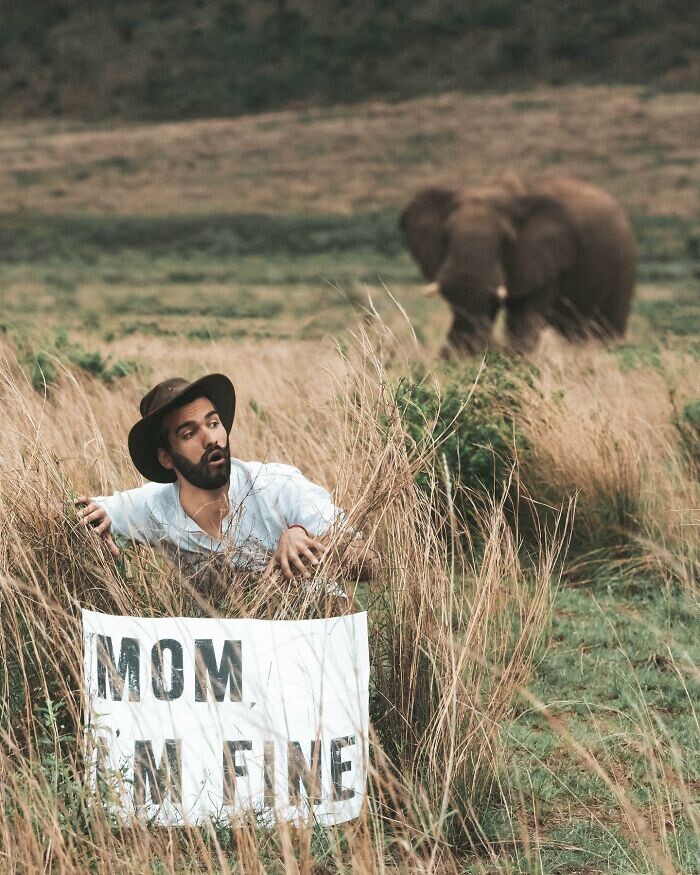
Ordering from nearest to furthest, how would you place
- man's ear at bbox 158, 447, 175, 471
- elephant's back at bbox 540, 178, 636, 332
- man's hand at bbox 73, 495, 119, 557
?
man's hand at bbox 73, 495, 119, 557
man's ear at bbox 158, 447, 175, 471
elephant's back at bbox 540, 178, 636, 332

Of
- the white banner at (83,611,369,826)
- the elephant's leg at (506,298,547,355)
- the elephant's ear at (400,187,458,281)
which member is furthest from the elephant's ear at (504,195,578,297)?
the white banner at (83,611,369,826)

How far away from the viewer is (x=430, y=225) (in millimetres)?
19484

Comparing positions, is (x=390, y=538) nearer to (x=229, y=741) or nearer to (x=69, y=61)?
(x=229, y=741)

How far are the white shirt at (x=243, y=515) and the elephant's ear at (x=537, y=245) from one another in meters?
14.3

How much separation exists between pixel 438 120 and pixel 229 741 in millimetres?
87970

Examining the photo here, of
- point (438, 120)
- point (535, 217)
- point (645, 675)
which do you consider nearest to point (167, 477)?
point (645, 675)

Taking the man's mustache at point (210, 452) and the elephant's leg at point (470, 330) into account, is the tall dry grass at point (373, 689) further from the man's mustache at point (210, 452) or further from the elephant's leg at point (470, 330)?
the elephant's leg at point (470, 330)

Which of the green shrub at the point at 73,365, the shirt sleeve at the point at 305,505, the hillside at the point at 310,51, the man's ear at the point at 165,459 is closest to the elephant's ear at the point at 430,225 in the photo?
the green shrub at the point at 73,365

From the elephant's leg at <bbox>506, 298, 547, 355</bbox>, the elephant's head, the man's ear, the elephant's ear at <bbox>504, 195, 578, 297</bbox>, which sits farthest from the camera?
the elephant's ear at <bbox>504, 195, 578, 297</bbox>

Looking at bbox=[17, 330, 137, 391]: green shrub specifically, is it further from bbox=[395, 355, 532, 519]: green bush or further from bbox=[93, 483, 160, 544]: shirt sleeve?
bbox=[93, 483, 160, 544]: shirt sleeve

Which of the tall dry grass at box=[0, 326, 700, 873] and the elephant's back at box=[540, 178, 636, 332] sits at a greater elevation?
the elephant's back at box=[540, 178, 636, 332]

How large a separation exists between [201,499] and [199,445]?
0.54 ft

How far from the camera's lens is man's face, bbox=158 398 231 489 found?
4.09 meters

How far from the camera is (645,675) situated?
16.4ft
